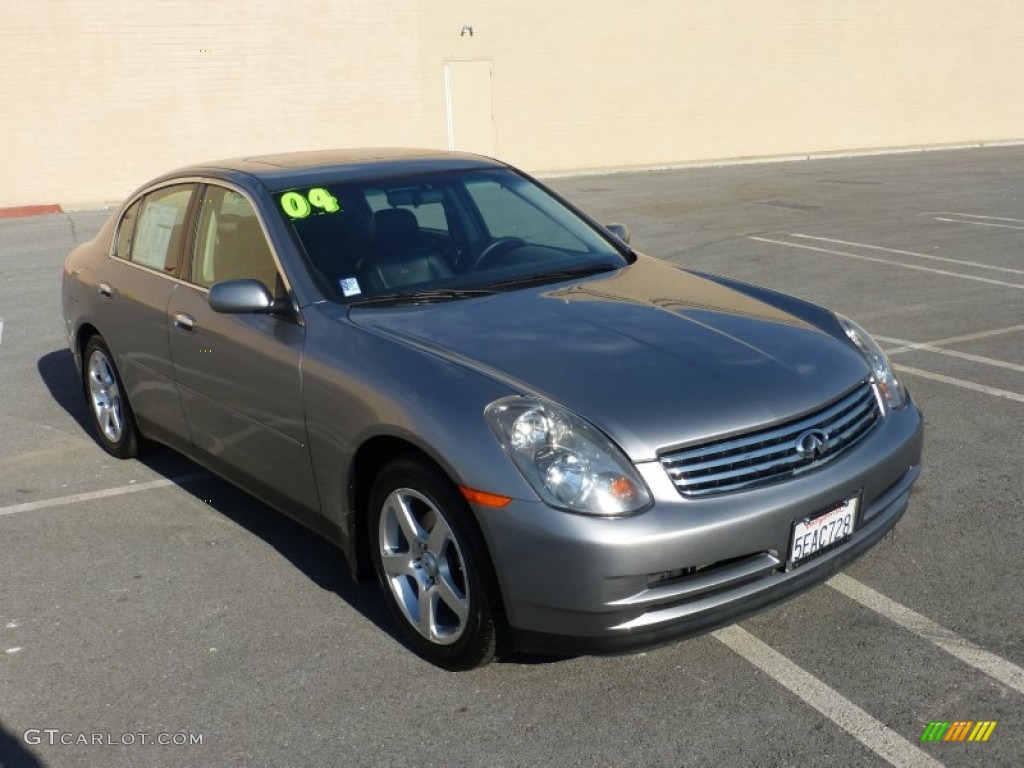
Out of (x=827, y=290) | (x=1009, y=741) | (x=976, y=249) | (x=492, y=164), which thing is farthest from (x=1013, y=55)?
(x=1009, y=741)

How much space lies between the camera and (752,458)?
11.4 feet

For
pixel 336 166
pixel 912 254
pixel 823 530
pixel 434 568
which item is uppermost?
pixel 336 166

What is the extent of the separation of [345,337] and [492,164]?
1799mm

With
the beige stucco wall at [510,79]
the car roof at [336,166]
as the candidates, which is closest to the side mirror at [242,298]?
the car roof at [336,166]

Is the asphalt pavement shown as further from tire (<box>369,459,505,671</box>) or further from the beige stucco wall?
the beige stucco wall

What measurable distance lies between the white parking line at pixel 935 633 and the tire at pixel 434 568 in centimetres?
133

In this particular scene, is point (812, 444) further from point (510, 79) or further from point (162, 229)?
point (510, 79)

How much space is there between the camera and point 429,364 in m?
3.80

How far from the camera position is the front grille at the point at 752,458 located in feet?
11.2

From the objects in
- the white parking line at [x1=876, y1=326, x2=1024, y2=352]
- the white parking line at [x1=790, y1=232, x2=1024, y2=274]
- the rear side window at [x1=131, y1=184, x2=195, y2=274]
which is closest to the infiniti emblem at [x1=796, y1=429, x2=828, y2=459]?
the rear side window at [x1=131, y1=184, x2=195, y2=274]

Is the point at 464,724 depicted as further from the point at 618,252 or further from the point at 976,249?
the point at 976,249

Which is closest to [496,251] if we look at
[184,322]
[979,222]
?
[184,322]

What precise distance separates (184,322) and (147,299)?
49 centimetres

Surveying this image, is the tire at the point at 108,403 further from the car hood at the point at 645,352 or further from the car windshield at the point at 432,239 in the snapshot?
the car hood at the point at 645,352
